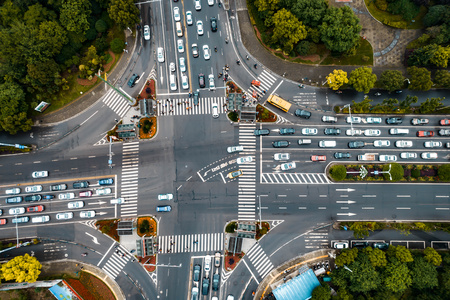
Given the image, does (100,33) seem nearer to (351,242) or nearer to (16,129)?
(16,129)

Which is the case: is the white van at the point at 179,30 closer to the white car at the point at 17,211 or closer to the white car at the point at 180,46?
the white car at the point at 180,46

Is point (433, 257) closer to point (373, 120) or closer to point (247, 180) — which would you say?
point (373, 120)

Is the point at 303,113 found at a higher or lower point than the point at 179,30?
lower

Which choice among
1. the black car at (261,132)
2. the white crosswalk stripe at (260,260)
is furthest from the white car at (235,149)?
the white crosswalk stripe at (260,260)

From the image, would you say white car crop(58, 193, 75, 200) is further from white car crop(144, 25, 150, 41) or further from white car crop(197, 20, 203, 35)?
white car crop(197, 20, 203, 35)

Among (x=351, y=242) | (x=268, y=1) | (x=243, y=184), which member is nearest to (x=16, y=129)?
(x=243, y=184)

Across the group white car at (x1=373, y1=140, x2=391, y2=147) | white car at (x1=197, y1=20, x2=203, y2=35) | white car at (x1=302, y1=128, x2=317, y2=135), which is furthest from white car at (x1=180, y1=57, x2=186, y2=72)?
white car at (x1=373, y1=140, x2=391, y2=147)

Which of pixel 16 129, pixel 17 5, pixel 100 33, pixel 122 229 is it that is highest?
pixel 17 5

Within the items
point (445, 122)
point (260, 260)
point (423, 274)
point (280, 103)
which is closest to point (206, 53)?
point (280, 103)
